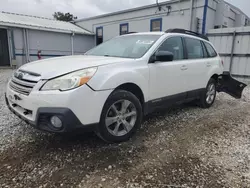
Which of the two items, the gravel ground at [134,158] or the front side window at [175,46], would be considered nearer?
the gravel ground at [134,158]

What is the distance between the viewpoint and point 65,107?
86.6 inches

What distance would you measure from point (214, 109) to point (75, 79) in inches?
152

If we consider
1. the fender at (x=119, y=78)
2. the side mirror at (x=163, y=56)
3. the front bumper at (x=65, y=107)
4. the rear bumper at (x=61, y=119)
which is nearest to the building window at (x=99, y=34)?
the side mirror at (x=163, y=56)

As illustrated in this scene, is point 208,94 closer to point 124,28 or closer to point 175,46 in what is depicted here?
point 175,46

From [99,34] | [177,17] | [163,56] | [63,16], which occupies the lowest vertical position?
[163,56]

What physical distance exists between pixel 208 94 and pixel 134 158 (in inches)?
127

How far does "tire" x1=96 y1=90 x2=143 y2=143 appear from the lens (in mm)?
2600

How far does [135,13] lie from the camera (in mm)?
14844

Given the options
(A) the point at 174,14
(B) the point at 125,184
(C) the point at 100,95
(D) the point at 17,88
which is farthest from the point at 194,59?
(A) the point at 174,14

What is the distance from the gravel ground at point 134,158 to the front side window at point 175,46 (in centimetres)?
134

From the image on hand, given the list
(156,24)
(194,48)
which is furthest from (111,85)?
(156,24)

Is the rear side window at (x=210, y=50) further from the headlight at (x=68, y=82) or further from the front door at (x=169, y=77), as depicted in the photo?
the headlight at (x=68, y=82)

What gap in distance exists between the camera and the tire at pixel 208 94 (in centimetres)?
474

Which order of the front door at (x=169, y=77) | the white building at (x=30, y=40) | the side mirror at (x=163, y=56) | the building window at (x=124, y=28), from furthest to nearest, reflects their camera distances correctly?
1. the building window at (x=124, y=28)
2. the white building at (x=30, y=40)
3. the front door at (x=169, y=77)
4. the side mirror at (x=163, y=56)
